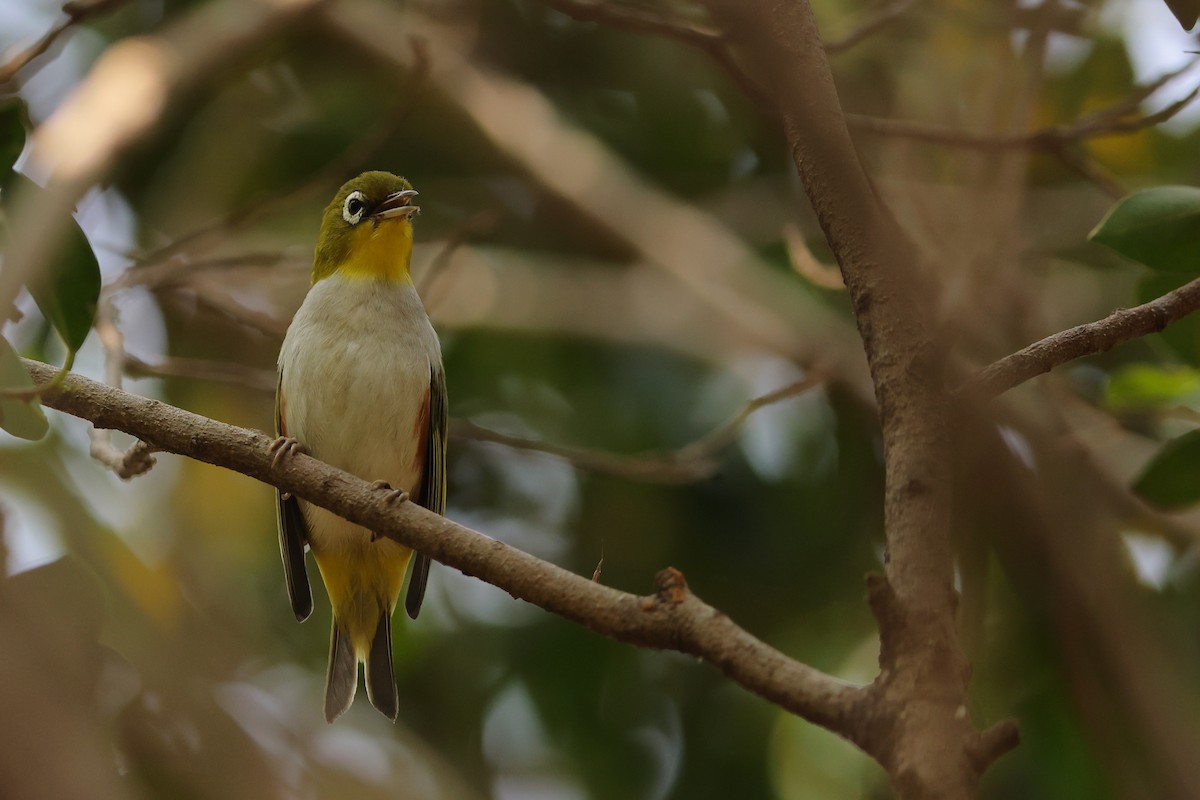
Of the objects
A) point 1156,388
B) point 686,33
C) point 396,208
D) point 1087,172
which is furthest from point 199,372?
point 1156,388

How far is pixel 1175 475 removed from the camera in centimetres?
291

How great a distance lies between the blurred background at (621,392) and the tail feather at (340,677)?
165 millimetres

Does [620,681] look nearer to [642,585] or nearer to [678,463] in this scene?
[642,585]

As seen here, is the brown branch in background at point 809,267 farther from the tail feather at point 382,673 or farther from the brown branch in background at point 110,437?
the brown branch in background at point 110,437

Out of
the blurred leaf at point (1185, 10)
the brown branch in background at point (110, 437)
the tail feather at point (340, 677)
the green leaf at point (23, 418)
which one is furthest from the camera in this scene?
the tail feather at point (340, 677)

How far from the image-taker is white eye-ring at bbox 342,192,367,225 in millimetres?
4939

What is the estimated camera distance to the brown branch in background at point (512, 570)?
5.88ft

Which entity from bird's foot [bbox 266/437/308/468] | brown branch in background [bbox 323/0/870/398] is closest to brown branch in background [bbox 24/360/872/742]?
bird's foot [bbox 266/437/308/468]

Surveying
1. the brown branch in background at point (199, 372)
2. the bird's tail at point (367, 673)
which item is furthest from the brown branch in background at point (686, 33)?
the bird's tail at point (367, 673)

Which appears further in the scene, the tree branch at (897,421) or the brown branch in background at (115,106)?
the brown branch in background at (115,106)

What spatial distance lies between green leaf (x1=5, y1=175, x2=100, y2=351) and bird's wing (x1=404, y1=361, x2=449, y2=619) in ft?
6.66

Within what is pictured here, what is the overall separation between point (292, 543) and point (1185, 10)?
344 centimetres

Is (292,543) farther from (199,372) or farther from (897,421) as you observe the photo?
(897,421)

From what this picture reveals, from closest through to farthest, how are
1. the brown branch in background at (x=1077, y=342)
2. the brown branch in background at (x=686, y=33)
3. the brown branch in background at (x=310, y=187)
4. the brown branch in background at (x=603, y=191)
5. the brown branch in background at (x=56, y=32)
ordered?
the brown branch in background at (x=1077, y=342) < the brown branch in background at (x=686, y=33) < the brown branch in background at (x=56, y=32) < the brown branch in background at (x=310, y=187) < the brown branch in background at (x=603, y=191)
